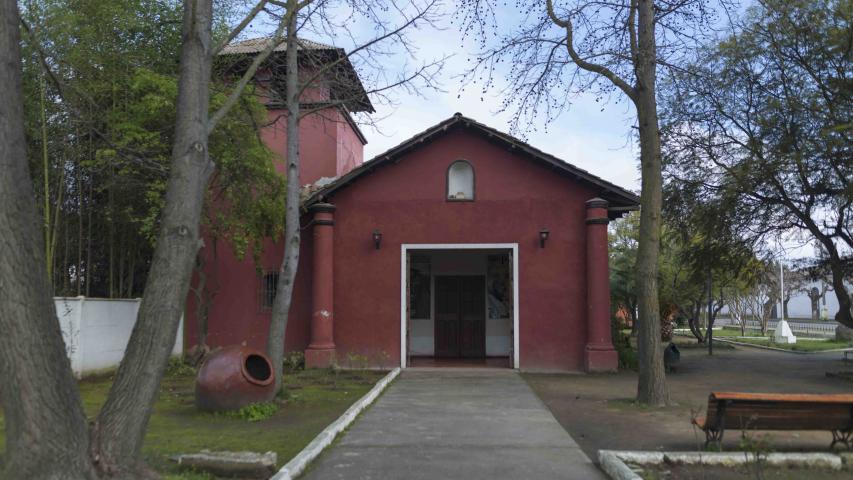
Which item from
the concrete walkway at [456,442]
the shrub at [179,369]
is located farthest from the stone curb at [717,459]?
the shrub at [179,369]

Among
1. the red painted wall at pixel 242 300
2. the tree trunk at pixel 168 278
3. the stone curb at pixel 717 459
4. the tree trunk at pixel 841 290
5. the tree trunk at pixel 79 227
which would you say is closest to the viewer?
the tree trunk at pixel 168 278

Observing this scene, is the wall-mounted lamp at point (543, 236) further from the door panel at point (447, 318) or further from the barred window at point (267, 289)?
the barred window at point (267, 289)

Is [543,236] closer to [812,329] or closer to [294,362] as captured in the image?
[294,362]

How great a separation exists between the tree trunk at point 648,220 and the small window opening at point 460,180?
5.08 m

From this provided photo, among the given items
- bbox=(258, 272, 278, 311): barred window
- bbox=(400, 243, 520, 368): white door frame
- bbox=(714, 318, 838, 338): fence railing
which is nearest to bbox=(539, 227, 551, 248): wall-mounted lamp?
bbox=(400, 243, 520, 368): white door frame

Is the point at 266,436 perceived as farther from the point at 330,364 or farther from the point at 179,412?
the point at 330,364

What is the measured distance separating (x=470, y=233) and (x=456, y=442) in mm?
8028

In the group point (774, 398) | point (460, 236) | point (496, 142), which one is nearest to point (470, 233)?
point (460, 236)

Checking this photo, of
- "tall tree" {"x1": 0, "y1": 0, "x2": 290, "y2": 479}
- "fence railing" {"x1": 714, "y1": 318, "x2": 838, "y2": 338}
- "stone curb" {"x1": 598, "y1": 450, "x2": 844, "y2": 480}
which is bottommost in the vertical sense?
"fence railing" {"x1": 714, "y1": 318, "x2": 838, "y2": 338}

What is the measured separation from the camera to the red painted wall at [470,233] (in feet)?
48.8

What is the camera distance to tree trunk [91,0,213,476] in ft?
16.8

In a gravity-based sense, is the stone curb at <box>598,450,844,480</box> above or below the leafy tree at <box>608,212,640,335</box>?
below

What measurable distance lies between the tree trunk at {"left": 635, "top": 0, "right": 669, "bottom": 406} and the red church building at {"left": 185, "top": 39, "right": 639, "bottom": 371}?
3737 mm

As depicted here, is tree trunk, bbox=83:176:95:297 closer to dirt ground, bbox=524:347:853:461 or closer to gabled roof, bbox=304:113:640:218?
gabled roof, bbox=304:113:640:218
